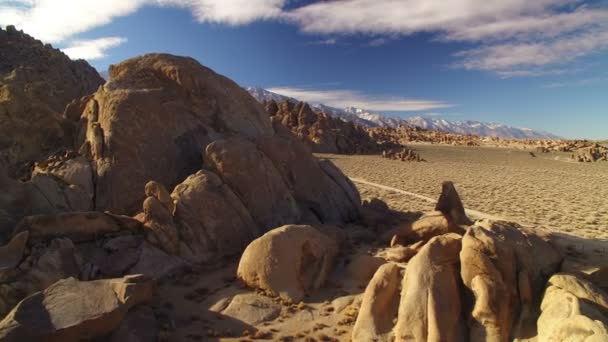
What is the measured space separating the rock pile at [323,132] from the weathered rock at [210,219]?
45016 mm

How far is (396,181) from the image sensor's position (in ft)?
104

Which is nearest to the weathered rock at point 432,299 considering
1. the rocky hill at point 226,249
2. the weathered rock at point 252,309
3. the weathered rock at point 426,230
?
the rocky hill at point 226,249

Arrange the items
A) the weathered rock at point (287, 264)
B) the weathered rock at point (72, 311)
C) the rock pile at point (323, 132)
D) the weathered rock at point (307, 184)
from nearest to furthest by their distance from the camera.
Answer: the weathered rock at point (72, 311)
the weathered rock at point (287, 264)
the weathered rock at point (307, 184)
the rock pile at point (323, 132)

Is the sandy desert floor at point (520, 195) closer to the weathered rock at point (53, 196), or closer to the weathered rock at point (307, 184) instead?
the weathered rock at point (307, 184)

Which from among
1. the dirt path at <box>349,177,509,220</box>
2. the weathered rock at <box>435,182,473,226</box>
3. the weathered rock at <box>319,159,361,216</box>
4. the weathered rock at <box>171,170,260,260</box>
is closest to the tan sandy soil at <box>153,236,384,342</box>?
the weathered rock at <box>171,170,260,260</box>

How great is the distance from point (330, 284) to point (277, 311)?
176cm

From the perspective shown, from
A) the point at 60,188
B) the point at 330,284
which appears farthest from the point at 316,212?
the point at 60,188

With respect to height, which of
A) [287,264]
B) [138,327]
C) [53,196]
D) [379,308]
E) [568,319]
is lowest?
[138,327]

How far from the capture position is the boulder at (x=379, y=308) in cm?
780

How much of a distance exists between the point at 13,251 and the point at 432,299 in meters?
9.26

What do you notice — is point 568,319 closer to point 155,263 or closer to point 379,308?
point 379,308

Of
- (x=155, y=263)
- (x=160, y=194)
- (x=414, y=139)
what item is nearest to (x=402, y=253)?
(x=155, y=263)

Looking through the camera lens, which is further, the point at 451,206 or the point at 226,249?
the point at 451,206

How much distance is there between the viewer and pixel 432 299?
757cm
